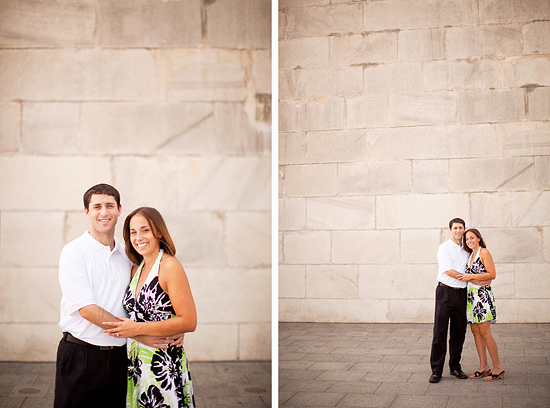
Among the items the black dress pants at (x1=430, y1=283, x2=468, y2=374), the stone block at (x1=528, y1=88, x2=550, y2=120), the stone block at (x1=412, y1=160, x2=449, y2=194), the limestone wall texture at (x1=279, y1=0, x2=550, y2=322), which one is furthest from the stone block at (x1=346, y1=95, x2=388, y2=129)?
the black dress pants at (x1=430, y1=283, x2=468, y2=374)

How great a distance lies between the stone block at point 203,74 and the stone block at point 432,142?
0.88 metres

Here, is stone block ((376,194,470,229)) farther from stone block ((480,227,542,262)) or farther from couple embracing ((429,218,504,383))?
stone block ((480,227,542,262))

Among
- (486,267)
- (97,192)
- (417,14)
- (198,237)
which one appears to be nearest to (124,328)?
(97,192)

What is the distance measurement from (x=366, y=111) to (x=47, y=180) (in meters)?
1.94

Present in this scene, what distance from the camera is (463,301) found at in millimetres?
2836

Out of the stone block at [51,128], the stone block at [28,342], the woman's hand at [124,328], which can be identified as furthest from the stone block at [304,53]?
the stone block at [28,342]

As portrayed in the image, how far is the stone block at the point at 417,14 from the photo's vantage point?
2.88 meters

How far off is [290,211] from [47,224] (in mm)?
1480

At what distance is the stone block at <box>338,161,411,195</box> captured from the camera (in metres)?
2.94

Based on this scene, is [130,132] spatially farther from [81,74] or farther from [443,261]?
[443,261]

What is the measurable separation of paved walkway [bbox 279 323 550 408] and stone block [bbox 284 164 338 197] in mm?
759

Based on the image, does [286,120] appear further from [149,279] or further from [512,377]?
[512,377]

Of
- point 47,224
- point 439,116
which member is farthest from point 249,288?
point 439,116

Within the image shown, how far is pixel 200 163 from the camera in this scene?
3.23 meters
